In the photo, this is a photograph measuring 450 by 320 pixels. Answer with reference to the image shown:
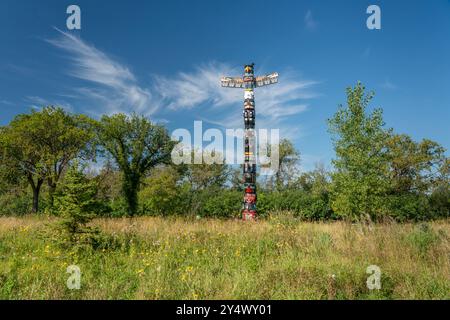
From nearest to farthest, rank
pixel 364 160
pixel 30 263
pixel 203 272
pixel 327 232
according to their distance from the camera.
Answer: pixel 203 272, pixel 30 263, pixel 327 232, pixel 364 160

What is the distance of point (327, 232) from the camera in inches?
392

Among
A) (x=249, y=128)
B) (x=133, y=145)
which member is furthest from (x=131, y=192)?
(x=249, y=128)

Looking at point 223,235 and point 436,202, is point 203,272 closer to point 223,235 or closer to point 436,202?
point 223,235

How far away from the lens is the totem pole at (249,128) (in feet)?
68.8

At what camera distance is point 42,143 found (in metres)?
33.1

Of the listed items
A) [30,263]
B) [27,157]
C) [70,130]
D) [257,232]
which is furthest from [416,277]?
[27,157]

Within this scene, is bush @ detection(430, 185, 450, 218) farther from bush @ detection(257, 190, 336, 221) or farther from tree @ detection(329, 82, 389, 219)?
tree @ detection(329, 82, 389, 219)

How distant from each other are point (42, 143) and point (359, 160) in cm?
2754

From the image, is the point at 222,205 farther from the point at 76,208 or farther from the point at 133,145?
the point at 76,208

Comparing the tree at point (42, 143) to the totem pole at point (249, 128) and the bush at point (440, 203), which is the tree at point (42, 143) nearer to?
the totem pole at point (249, 128)

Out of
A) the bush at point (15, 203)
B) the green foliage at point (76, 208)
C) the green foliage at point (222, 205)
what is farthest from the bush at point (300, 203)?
the bush at point (15, 203)

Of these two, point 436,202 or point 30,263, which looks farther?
point 436,202

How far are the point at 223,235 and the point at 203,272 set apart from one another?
3013 millimetres

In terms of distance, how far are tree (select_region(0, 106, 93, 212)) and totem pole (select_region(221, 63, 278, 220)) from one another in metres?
17.3
